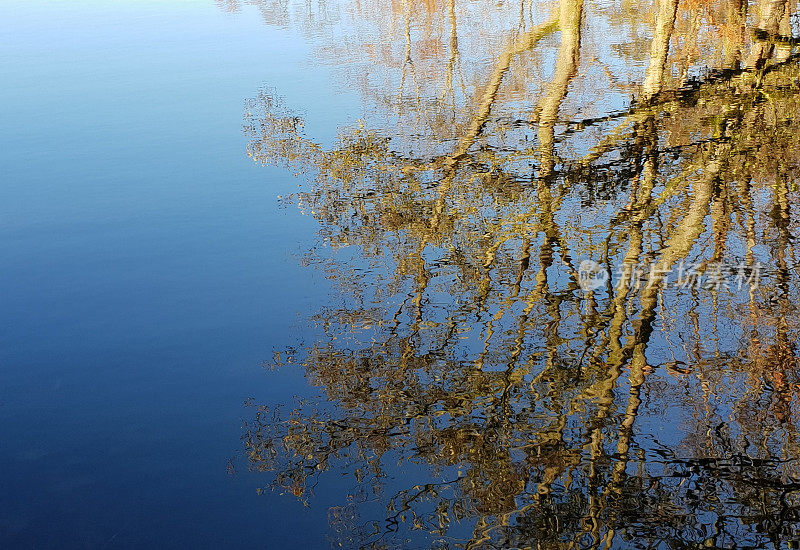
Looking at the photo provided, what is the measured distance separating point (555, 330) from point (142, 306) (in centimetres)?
376

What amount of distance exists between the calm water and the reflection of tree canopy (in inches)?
1.1

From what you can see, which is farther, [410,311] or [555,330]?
[410,311]

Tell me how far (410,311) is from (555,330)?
126cm

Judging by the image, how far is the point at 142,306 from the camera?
825 cm

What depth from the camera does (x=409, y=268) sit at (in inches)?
338

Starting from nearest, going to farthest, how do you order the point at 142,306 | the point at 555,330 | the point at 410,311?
the point at 555,330
the point at 410,311
the point at 142,306

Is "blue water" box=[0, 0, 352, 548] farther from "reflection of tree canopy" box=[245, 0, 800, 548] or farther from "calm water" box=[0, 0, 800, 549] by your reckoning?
"reflection of tree canopy" box=[245, 0, 800, 548]

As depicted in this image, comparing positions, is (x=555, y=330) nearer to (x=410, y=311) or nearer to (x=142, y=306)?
(x=410, y=311)

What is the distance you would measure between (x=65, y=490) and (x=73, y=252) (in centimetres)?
418

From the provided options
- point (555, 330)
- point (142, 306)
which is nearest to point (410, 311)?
point (555, 330)

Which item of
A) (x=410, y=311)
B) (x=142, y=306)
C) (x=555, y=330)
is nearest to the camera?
(x=555, y=330)

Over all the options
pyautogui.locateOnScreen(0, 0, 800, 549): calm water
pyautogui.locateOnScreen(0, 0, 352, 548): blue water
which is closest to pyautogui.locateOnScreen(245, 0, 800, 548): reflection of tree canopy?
pyautogui.locateOnScreen(0, 0, 800, 549): calm water

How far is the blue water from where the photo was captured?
18.8 feet

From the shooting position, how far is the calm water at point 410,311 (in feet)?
18.5
